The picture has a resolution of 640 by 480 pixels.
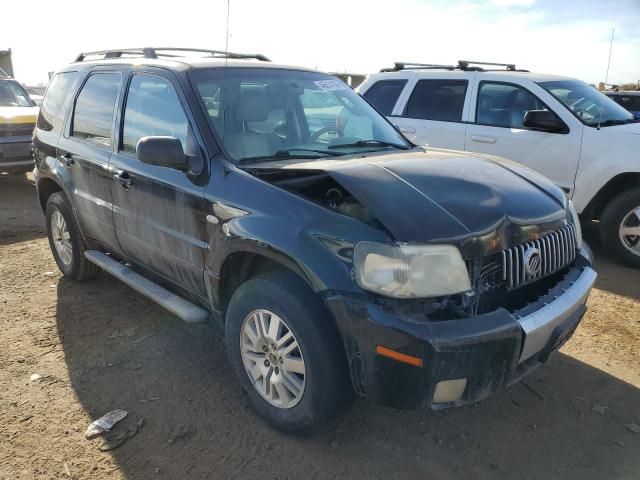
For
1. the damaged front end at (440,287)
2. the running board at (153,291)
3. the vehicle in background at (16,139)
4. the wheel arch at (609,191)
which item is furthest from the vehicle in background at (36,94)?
the damaged front end at (440,287)

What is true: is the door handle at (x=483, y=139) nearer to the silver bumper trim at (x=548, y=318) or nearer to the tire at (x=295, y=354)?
the silver bumper trim at (x=548, y=318)

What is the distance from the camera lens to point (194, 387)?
329 centimetres

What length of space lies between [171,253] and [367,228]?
5.00 ft

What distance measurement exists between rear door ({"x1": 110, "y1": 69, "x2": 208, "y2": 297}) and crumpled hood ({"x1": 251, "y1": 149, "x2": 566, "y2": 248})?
0.50 m

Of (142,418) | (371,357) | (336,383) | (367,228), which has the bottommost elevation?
(142,418)

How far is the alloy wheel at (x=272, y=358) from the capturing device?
267 cm

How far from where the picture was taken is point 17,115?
929cm

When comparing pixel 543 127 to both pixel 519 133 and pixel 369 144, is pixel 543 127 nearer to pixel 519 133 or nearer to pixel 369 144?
pixel 519 133

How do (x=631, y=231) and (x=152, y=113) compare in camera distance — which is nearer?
(x=152, y=113)

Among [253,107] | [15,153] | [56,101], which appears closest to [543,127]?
[253,107]

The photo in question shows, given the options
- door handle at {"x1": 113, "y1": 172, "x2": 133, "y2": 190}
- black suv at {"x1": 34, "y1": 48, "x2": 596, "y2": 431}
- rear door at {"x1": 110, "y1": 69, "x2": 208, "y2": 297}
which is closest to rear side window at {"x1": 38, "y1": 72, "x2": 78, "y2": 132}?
black suv at {"x1": 34, "y1": 48, "x2": 596, "y2": 431}

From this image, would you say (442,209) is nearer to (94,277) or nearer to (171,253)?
(171,253)

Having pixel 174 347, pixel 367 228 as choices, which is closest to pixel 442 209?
pixel 367 228

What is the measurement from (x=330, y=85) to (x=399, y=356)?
2.41m
